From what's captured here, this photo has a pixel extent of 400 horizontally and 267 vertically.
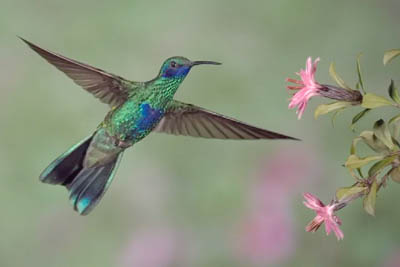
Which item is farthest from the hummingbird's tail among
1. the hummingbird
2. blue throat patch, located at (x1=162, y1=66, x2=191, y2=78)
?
blue throat patch, located at (x1=162, y1=66, x2=191, y2=78)

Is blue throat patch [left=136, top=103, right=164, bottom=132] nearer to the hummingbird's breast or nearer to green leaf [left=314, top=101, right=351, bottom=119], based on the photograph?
the hummingbird's breast

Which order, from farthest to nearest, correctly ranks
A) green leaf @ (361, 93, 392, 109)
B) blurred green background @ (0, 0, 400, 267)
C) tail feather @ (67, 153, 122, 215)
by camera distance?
blurred green background @ (0, 0, 400, 267)
tail feather @ (67, 153, 122, 215)
green leaf @ (361, 93, 392, 109)

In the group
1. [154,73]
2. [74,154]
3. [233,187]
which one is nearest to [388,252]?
[233,187]

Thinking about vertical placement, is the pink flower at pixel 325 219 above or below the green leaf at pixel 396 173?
below

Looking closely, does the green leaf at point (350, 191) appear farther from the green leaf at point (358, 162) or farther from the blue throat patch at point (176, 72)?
the blue throat patch at point (176, 72)

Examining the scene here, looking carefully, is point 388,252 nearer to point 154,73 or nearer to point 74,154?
point 154,73

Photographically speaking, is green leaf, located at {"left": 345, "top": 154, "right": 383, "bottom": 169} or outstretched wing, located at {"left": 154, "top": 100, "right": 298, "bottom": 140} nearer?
green leaf, located at {"left": 345, "top": 154, "right": 383, "bottom": 169}

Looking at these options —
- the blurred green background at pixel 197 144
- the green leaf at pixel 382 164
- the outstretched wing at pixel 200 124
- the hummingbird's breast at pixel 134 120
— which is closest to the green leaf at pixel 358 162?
→ the green leaf at pixel 382 164
